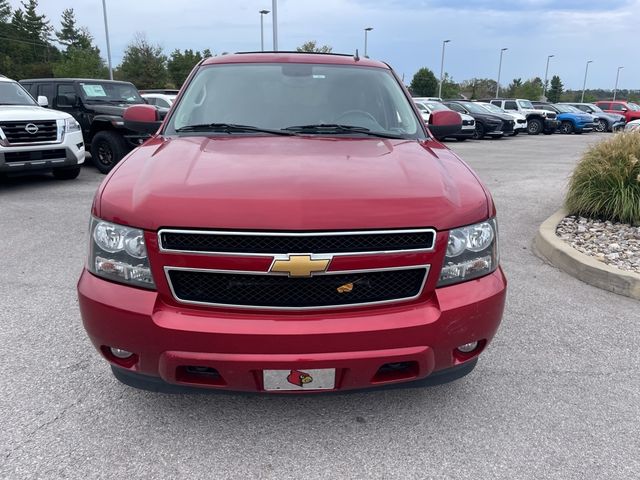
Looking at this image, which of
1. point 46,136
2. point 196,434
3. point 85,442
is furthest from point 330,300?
point 46,136

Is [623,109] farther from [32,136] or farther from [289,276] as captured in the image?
[289,276]

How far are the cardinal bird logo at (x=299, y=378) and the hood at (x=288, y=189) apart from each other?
0.63 meters

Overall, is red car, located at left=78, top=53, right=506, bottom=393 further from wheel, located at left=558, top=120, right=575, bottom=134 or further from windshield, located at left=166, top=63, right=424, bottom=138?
wheel, located at left=558, top=120, right=575, bottom=134

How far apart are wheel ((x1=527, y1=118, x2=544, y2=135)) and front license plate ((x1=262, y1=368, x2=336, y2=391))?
28006 mm

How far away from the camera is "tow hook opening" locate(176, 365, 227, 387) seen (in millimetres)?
2205

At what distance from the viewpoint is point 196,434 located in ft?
8.15

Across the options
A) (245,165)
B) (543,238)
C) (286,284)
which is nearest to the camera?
(286,284)

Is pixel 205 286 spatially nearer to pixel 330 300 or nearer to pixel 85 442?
pixel 330 300

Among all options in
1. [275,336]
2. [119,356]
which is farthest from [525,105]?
[119,356]

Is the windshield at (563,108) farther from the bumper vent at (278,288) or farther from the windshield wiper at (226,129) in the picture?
the bumper vent at (278,288)

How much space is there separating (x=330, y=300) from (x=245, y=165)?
31.8 inches

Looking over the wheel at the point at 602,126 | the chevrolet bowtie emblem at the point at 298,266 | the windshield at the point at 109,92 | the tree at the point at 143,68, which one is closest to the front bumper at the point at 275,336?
the chevrolet bowtie emblem at the point at 298,266

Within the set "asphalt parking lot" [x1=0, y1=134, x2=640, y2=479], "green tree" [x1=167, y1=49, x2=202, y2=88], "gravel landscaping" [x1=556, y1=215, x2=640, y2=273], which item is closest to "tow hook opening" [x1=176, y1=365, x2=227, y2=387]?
"asphalt parking lot" [x1=0, y1=134, x2=640, y2=479]

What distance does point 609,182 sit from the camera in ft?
19.5
